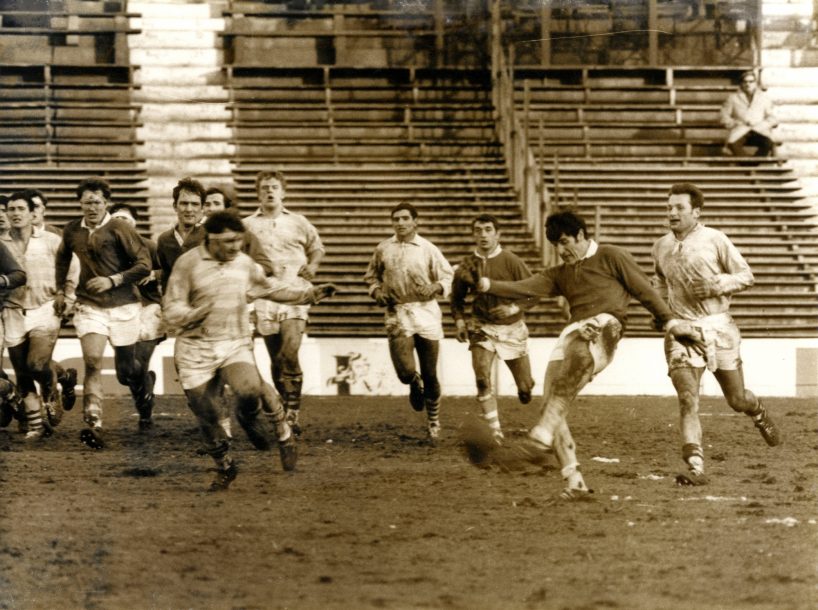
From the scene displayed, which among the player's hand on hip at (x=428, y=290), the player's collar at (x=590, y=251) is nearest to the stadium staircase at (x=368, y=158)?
the player's hand on hip at (x=428, y=290)

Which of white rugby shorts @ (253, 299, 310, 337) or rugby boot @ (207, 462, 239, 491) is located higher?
white rugby shorts @ (253, 299, 310, 337)

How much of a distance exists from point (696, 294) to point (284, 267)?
3.88 m

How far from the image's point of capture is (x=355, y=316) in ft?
62.1

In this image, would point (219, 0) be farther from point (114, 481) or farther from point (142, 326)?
point (114, 481)

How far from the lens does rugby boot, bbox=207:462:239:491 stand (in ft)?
30.4

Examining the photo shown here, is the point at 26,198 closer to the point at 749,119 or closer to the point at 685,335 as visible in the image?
the point at 685,335

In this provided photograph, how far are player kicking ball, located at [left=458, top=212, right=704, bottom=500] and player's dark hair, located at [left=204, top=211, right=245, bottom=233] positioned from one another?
166 cm

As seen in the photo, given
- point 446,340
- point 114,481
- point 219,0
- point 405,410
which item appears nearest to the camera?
point 114,481

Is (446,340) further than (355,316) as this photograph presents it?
No

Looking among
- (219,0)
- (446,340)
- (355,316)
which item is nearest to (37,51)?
(219,0)

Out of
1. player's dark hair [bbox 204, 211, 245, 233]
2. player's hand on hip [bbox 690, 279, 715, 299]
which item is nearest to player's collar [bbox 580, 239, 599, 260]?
player's hand on hip [bbox 690, 279, 715, 299]

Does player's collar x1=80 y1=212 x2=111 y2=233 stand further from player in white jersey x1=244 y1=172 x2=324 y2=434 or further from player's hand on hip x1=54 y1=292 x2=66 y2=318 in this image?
player in white jersey x1=244 y1=172 x2=324 y2=434

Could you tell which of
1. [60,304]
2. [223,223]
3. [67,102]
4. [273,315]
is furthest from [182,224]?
[67,102]

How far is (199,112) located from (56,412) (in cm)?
1083
